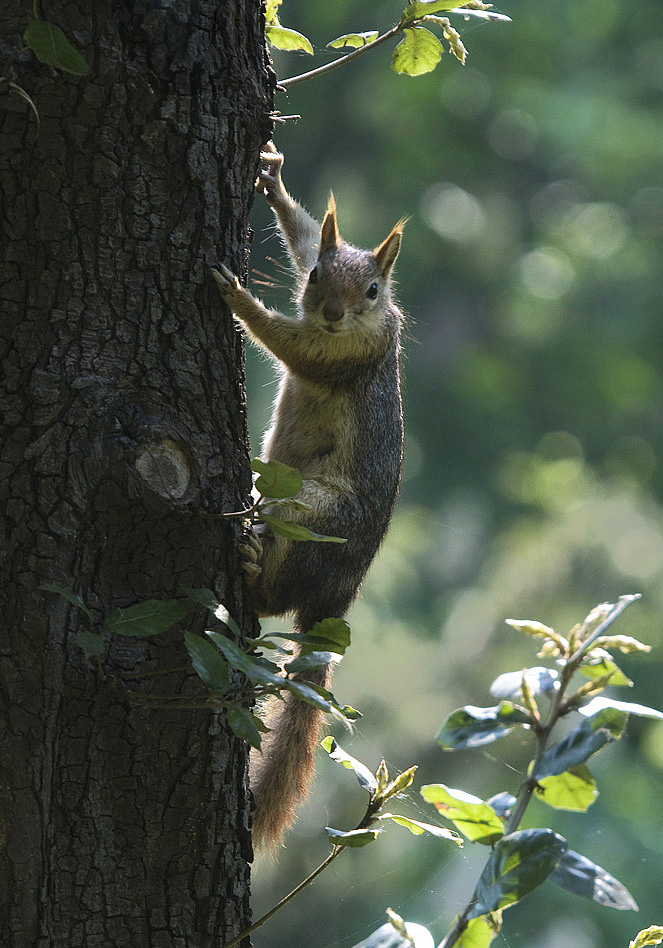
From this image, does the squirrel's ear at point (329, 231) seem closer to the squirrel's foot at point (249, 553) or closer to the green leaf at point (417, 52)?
the green leaf at point (417, 52)

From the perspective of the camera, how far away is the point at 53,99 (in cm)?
74

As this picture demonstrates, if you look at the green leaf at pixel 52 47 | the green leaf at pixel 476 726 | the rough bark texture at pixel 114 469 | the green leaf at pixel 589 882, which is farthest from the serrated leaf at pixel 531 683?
the green leaf at pixel 52 47

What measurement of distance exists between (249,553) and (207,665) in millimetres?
276

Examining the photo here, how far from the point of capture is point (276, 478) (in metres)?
0.69

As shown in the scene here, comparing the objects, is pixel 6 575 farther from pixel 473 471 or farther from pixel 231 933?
pixel 473 471

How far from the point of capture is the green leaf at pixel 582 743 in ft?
2.53

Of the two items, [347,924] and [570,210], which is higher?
[570,210]

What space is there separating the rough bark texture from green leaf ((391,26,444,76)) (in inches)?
7.5

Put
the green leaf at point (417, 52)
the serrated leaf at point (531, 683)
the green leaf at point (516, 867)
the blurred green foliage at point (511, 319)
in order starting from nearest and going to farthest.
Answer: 1. the green leaf at point (516, 867)
2. the serrated leaf at point (531, 683)
3. the green leaf at point (417, 52)
4. the blurred green foliage at point (511, 319)

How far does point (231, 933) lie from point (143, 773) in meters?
0.16

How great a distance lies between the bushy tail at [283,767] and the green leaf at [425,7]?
0.68m

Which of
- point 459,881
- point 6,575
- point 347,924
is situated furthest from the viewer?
point 347,924

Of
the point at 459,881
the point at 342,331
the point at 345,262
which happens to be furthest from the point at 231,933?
the point at 459,881

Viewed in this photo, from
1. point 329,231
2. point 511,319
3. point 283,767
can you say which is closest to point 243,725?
point 283,767
